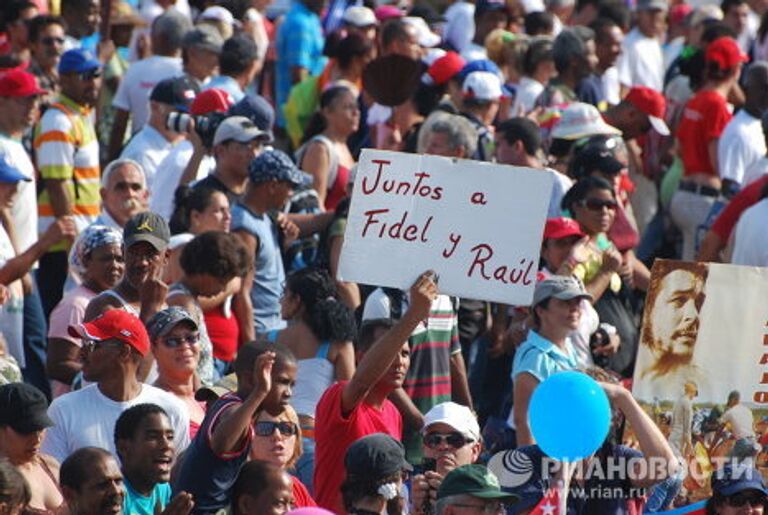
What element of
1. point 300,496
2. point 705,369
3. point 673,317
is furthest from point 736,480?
point 300,496

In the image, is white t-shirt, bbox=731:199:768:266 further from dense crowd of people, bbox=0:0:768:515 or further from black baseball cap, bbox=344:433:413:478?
black baseball cap, bbox=344:433:413:478

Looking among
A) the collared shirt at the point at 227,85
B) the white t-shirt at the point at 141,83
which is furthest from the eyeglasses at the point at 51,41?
the collared shirt at the point at 227,85

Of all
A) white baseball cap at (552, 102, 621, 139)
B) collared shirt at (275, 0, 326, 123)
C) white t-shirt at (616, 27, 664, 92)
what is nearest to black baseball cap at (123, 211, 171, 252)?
white baseball cap at (552, 102, 621, 139)

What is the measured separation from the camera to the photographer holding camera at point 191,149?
36.0 feet

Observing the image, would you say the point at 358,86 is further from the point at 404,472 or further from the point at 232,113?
the point at 404,472

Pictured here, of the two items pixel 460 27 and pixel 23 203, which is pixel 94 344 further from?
pixel 460 27

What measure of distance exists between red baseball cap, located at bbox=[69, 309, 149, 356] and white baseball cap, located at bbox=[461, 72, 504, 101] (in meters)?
5.18

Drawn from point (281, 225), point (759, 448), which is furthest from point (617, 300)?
point (759, 448)

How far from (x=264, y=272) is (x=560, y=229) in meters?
1.49

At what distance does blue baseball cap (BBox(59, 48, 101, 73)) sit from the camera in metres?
11.6

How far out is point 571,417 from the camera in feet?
23.3

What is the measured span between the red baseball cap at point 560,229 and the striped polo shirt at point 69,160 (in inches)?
106

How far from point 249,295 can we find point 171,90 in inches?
93.5

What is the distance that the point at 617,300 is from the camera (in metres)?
10.4
